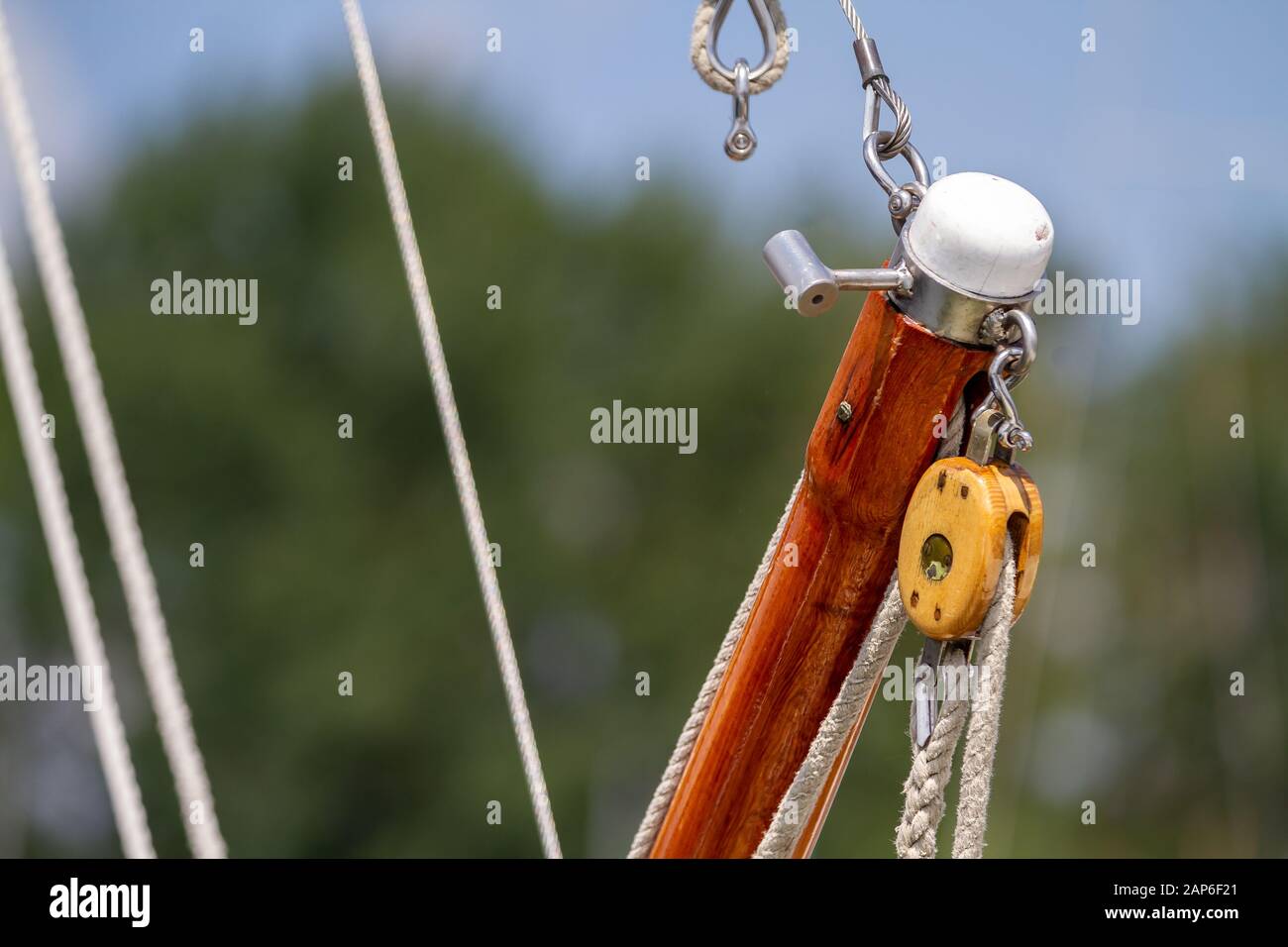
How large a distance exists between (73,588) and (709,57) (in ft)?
2.95

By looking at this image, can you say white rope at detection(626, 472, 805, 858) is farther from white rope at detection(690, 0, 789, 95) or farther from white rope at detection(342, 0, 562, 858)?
white rope at detection(690, 0, 789, 95)

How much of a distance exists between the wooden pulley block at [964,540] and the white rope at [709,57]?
50 cm

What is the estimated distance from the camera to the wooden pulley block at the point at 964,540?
59.9 inches

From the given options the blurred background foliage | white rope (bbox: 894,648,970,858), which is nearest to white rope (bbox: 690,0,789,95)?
white rope (bbox: 894,648,970,858)

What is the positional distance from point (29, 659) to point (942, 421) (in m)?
10.6

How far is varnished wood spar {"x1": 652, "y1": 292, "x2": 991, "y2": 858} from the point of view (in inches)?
63.6

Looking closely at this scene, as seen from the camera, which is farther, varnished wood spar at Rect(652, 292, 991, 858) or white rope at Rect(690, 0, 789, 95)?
white rope at Rect(690, 0, 789, 95)

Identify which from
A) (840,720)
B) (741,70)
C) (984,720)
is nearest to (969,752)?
(984,720)

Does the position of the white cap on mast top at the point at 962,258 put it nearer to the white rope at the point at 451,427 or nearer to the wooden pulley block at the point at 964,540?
the wooden pulley block at the point at 964,540

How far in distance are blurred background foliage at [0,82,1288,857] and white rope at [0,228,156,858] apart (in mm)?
9347

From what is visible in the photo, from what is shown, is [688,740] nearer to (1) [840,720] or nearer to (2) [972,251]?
(1) [840,720]

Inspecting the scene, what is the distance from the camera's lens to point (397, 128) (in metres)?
12.5
